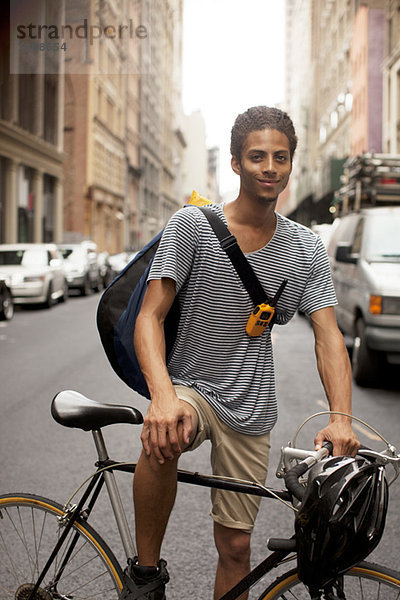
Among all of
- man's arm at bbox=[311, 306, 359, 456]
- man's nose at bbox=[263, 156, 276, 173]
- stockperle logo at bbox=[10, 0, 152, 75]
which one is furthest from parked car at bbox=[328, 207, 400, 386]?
man's nose at bbox=[263, 156, 276, 173]

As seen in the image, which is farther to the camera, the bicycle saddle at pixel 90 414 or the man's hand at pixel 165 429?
the bicycle saddle at pixel 90 414

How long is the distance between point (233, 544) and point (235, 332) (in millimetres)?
724

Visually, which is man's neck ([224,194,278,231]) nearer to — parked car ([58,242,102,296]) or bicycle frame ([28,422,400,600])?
bicycle frame ([28,422,400,600])

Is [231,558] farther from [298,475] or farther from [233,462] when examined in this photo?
[298,475]

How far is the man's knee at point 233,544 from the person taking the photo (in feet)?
8.66

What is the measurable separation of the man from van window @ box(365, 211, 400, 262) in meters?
6.88

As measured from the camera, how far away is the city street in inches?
159

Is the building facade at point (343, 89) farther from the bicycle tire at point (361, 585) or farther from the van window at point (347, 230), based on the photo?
the bicycle tire at point (361, 585)

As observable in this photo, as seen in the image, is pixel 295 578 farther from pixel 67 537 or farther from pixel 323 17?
pixel 323 17

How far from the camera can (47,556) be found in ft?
9.43

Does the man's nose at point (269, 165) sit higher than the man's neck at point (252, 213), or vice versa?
the man's nose at point (269, 165)

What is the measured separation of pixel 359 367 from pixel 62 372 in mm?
3659

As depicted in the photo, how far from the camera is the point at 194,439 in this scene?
8.02ft

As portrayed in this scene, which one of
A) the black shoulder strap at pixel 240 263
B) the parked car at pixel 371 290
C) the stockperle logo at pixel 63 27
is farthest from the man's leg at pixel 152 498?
the stockperle logo at pixel 63 27
